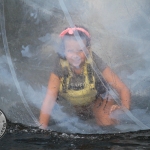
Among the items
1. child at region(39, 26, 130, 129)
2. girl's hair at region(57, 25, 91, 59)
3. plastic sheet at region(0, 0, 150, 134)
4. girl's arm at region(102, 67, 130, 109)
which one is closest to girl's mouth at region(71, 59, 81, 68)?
child at region(39, 26, 130, 129)

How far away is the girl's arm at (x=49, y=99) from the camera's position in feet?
11.4

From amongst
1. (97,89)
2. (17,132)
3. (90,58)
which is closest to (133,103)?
(97,89)

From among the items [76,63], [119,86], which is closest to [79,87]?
[76,63]

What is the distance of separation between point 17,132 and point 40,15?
49.0 inches

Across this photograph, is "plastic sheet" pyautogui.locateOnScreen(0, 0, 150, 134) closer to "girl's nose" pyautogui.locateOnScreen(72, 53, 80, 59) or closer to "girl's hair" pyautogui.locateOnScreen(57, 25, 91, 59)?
"girl's hair" pyautogui.locateOnScreen(57, 25, 91, 59)

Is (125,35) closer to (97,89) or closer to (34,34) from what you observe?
(97,89)

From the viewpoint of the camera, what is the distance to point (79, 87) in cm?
345

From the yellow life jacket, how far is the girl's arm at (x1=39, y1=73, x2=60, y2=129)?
6cm

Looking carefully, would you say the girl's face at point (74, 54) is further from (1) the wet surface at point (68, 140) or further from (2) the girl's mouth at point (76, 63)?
(1) the wet surface at point (68, 140)

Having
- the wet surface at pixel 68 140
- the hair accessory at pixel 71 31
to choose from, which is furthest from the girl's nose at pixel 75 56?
the wet surface at pixel 68 140

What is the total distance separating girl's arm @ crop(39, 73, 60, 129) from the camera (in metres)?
3.46

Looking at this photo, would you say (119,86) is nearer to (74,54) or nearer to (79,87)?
(79,87)

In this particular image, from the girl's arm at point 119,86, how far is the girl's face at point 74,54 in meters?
0.26

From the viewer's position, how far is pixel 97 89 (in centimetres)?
359
